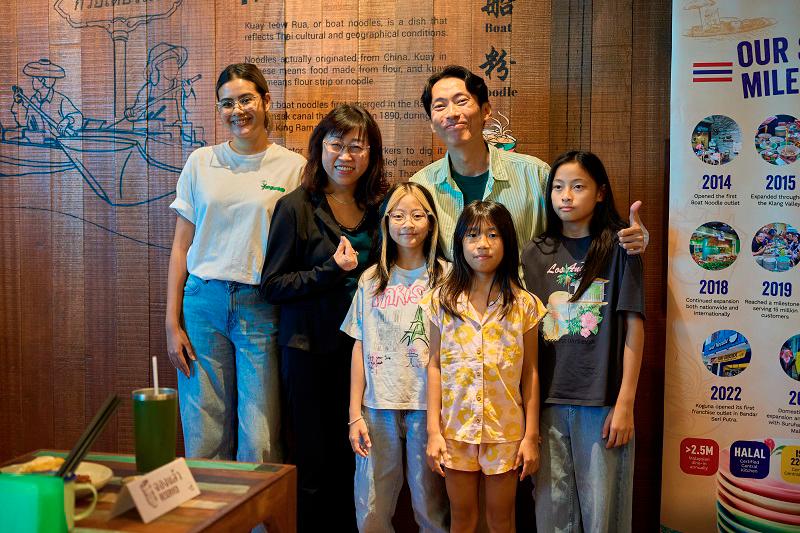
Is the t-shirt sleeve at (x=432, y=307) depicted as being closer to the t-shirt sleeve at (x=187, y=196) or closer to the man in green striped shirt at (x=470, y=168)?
the man in green striped shirt at (x=470, y=168)

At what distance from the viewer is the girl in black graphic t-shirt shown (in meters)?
2.04

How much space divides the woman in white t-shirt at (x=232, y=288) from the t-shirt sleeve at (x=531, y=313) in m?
0.86

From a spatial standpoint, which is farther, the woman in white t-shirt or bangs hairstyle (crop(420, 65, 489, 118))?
the woman in white t-shirt

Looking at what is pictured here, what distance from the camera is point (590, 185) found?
6.83 ft

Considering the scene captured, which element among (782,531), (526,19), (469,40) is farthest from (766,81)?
(782,531)

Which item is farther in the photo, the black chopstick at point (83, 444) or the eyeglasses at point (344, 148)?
the eyeglasses at point (344, 148)

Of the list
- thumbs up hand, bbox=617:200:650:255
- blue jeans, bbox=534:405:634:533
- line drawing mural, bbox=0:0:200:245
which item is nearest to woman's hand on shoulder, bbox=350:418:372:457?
blue jeans, bbox=534:405:634:533

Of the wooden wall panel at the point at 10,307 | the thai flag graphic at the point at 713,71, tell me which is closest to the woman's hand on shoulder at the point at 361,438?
the thai flag graphic at the point at 713,71

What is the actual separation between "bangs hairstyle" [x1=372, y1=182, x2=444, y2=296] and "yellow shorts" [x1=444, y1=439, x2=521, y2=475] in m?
0.48

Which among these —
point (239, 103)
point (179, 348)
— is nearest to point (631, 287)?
point (239, 103)

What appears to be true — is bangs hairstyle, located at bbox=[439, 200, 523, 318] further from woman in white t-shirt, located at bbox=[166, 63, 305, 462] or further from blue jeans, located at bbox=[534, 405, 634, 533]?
woman in white t-shirt, located at bbox=[166, 63, 305, 462]

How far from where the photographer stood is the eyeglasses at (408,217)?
2145mm

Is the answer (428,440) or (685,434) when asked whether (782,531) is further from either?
(428,440)

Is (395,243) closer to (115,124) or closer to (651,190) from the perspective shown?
(651,190)
